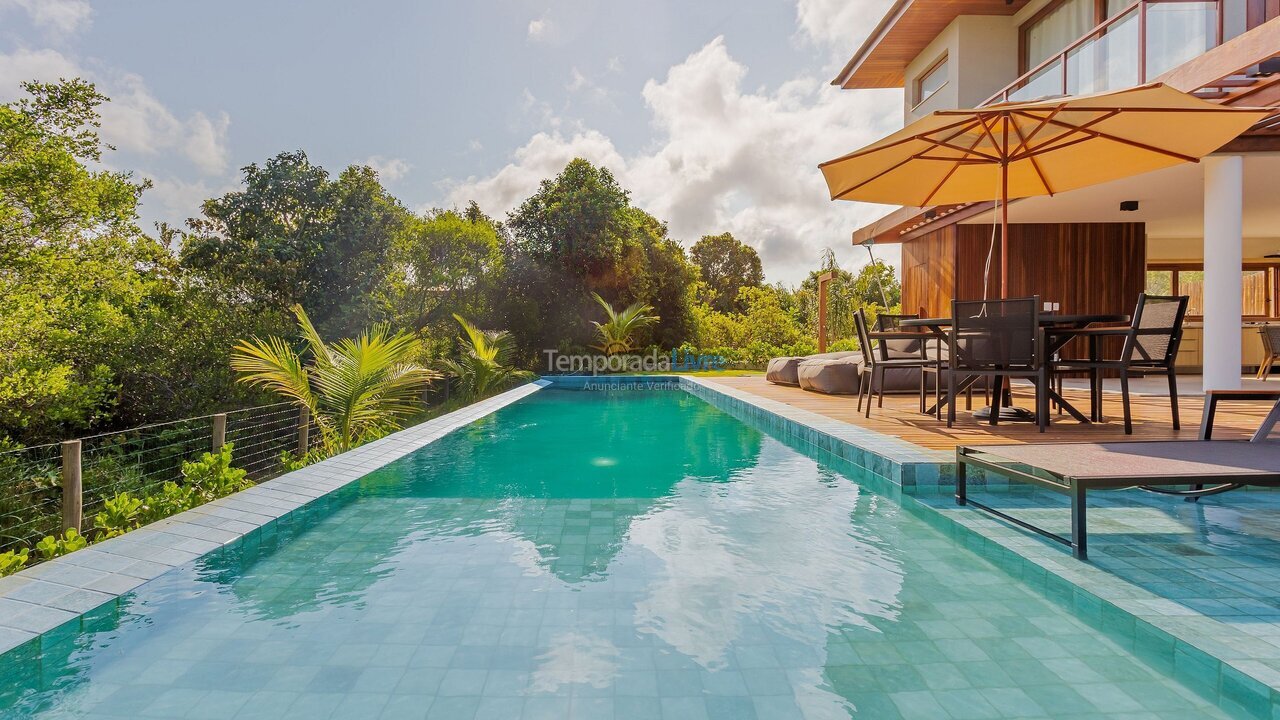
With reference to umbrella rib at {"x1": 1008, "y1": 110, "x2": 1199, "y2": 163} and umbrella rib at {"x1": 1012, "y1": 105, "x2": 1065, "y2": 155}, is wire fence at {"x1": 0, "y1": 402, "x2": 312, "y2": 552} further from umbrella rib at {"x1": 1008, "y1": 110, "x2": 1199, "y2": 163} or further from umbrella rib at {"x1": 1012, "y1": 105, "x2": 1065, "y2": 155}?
umbrella rib at {"x1": 1008, "y1": 110, "x2": 1199, "y2": 163}

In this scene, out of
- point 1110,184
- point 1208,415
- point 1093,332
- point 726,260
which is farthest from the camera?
point 726,260

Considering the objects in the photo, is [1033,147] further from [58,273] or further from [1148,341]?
[58,273]

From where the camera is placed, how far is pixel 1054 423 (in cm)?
517

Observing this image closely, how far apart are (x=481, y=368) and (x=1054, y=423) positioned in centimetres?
964

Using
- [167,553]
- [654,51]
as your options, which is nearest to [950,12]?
[654,51]

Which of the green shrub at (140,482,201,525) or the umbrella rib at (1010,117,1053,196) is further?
the umbrella rib at (1010,117,1053,196)

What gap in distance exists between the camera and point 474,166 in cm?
2025

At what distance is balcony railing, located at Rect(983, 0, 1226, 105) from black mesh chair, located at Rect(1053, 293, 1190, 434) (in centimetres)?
308

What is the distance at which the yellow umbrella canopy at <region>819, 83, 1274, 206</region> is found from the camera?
4.48 metres

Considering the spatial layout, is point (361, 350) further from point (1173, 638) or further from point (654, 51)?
point (654, 51)

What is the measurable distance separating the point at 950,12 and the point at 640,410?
8080mm

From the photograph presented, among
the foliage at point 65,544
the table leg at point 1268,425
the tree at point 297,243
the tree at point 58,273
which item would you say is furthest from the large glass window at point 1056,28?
the tree at point 58,273

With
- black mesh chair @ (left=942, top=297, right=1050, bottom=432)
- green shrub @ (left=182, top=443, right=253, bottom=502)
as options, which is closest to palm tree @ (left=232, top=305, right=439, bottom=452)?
green shrub @ (left=182, top=443, right=253, bottom=502)

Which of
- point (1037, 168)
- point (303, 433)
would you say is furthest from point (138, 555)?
point (1037, 168)
